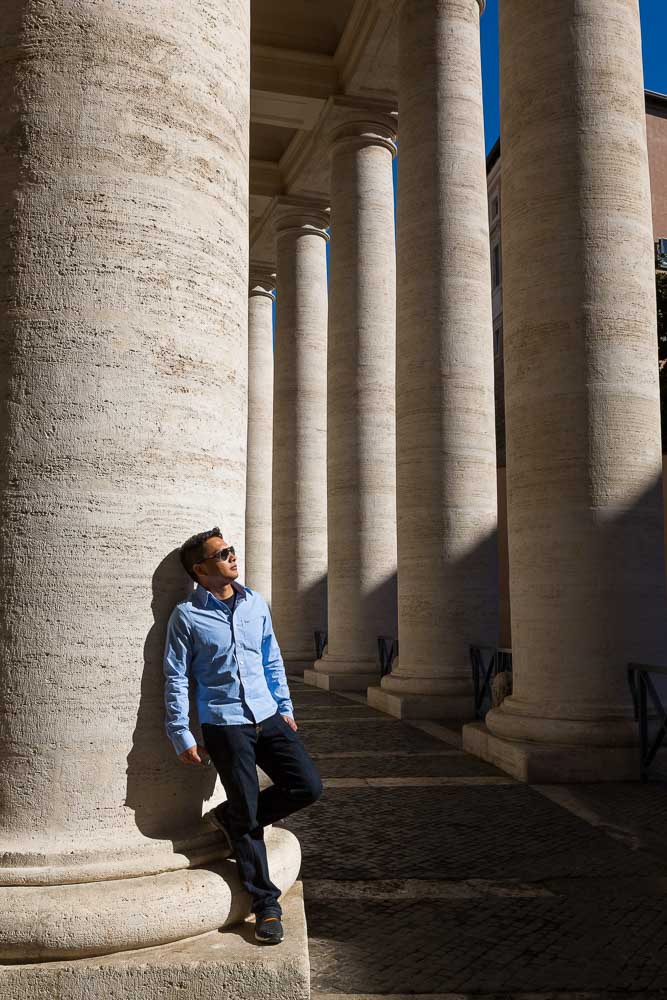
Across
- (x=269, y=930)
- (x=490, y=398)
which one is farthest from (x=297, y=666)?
(x=269, y=930)

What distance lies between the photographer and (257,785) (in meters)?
14.0

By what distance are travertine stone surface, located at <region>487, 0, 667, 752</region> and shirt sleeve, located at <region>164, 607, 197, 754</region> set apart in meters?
20.8

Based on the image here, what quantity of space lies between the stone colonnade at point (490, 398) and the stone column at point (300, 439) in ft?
0.81

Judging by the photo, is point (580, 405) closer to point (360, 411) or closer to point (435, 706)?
point (435, 706)

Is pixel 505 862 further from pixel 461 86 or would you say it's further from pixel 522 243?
pixel 461 86

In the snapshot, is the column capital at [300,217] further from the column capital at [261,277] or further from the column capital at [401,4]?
the column capital at [401,4]

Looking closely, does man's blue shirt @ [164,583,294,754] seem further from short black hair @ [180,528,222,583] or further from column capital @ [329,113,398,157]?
column capital @ [329,113,398,157]

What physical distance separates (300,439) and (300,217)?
20.8 m

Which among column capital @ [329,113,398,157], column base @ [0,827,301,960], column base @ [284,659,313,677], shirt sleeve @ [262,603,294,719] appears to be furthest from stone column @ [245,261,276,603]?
column base @ [0,827,301,960]

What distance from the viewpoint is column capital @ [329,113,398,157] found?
65375 millimetres

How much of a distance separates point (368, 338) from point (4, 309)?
5132 centimetres

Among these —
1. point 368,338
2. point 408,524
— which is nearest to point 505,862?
point 408,524

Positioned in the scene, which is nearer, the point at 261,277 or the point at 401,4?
the point at 401,4

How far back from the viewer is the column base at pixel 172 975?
11.4 meters
